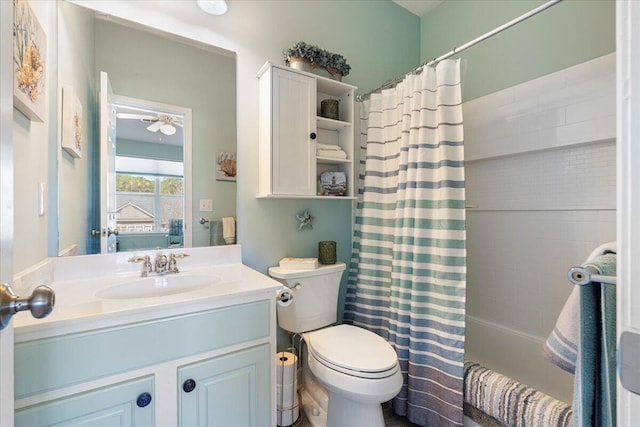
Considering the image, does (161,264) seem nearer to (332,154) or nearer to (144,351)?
(144,351)

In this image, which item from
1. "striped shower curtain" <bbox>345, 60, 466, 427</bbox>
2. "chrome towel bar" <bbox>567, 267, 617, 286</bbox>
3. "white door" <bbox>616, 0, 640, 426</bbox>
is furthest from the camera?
"striped shower curtain" <bbox>345, 60, 466, 427</bbox>

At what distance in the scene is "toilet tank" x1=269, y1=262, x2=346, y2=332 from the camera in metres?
1.56

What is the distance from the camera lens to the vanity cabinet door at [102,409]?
30.3 inches

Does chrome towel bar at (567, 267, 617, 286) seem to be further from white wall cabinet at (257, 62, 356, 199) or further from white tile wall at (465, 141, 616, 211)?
white tile wall at (465, 141, 616, 211)

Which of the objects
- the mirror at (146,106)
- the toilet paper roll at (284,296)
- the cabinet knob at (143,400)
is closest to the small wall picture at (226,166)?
the mirror at (146,106)

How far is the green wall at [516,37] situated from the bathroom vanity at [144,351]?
1621mm

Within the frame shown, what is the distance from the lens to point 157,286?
1.25m

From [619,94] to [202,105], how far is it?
1.57 metres

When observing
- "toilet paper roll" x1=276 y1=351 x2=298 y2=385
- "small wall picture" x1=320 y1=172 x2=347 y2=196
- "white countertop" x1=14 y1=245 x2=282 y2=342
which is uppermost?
"small wall picture" x1=320 y1=172 x2=347 y2=196

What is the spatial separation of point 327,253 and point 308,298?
0.30 metres

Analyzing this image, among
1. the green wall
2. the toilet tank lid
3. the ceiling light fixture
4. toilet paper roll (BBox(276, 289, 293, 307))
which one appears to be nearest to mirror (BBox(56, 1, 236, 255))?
the ceiling light fixture

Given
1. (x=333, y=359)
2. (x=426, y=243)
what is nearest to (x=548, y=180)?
(x=426, y=243)

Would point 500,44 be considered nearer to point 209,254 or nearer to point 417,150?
point 417,150

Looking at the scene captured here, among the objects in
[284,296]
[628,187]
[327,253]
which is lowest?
[284,296]
